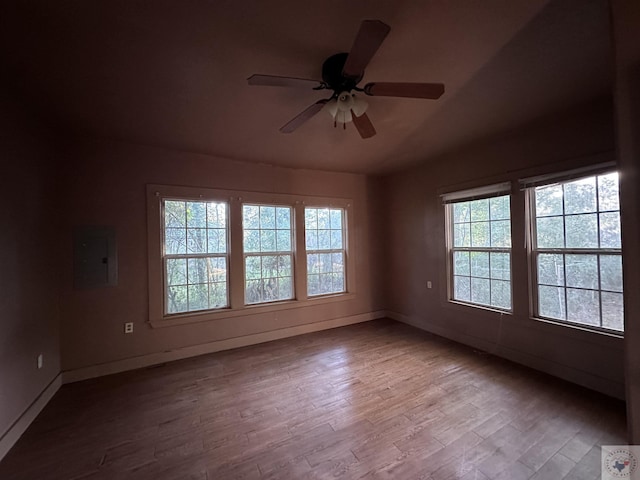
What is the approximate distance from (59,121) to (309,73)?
2.48 metres

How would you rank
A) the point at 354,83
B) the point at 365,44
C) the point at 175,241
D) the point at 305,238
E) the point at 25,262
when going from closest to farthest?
1. the point at 365,44
2. the point at 354,83
3. the point at 25,262
4. the point at 175,241
5. the point at 305,238

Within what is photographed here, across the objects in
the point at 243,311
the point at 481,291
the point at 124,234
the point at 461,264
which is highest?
the point at 124,234

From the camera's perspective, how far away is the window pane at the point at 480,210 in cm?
338

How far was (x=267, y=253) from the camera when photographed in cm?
389

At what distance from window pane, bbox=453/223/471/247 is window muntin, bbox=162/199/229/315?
3173 millimetres

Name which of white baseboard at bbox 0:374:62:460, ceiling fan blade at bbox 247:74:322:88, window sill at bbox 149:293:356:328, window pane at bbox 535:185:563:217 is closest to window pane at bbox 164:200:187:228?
window sill at bbox 149:293:356:328

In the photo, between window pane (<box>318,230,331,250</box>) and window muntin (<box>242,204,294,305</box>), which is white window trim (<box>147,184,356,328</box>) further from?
window pane (<box>318,230,331,250</box>)

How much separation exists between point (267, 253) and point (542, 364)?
136 inches

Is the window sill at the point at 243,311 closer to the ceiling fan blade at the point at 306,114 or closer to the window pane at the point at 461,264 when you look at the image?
the window pane at the point at 461,264

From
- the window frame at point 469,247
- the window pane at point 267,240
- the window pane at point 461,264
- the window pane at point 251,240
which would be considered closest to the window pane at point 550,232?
the window frame at point 469,247

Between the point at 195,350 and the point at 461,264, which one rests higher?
the point at 461,264

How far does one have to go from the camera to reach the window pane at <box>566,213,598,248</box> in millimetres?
2486

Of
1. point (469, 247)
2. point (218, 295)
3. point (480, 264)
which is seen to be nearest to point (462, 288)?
point (480, 264)

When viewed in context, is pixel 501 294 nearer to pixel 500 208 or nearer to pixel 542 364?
pixel 542 364
